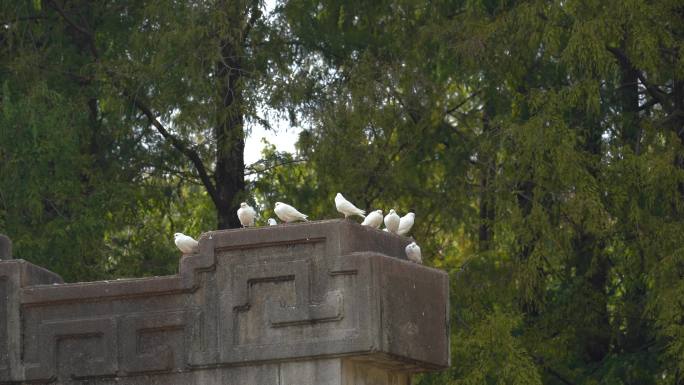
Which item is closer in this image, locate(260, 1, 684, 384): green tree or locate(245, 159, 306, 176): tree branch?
locate(260, 1, 684, 384): green tree

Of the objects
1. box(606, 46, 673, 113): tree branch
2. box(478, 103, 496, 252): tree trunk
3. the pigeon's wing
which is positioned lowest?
the pigeon's wing

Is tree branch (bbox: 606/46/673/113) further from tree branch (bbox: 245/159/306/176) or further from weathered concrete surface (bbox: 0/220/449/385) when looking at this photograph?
weathered concrete surface (bbox: 0/220/449/385)

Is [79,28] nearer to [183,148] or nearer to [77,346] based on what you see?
[183,148]

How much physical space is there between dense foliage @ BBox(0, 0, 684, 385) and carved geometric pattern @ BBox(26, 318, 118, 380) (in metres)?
8.01

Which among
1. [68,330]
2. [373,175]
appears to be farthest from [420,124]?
[68,330]

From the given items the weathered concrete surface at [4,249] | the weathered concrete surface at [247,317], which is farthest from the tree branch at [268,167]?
the weathered concrete surface at [247,317]

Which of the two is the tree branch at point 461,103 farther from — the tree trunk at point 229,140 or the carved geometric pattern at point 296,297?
the carved geometric pattern at point 296,297

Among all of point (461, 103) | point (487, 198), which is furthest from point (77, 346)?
point (461, 103)

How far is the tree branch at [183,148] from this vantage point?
22422 millimetres

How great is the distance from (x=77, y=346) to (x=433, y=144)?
36.6ft

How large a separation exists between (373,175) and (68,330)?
386 inches

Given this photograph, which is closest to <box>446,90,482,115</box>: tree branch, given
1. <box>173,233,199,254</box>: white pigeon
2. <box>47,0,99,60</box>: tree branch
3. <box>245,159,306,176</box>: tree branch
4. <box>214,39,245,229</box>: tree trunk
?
<box>245,159,306,176</box>: tree branch

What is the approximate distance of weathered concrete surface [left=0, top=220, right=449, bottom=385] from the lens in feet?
38.7

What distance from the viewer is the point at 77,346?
487 inches
